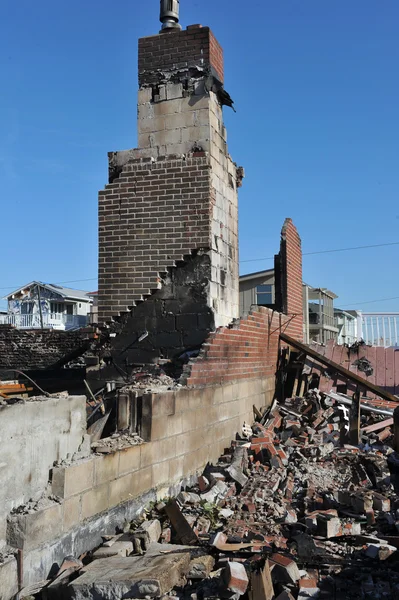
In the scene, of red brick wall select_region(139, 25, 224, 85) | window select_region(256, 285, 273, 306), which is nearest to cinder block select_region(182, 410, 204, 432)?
red brick wall select_region(139, 25, 224, 85)

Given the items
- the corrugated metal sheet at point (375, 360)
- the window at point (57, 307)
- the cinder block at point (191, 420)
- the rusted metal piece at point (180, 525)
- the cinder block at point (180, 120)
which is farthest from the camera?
the window at point (57, 307)

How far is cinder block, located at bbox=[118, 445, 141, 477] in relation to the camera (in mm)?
5250

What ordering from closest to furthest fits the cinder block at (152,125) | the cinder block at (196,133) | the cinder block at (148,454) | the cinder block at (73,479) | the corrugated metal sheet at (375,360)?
the cinder block at (73,479)
the cinder block at (148,454)
the cinder block at (196,133)
the cinder block at (152,125)
the corrugated metal sheet at (375,360)

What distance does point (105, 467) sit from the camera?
4977 mm

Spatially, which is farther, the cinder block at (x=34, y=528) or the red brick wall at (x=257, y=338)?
the red brick wall at (x=257, y=338)

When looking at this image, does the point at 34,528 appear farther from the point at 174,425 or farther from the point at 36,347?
the point at 36,347

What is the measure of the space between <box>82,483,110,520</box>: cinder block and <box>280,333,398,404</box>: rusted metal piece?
6.68 metres

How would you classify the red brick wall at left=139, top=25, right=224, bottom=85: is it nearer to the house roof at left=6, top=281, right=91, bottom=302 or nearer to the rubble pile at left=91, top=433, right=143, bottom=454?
the rubble pile at left=91, top=433, right=143, bottom=454

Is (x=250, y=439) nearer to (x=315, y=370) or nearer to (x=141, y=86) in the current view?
(x=315, y=370)

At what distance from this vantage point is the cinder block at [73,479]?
4.42 m

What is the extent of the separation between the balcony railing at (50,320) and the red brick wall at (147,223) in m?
28.4

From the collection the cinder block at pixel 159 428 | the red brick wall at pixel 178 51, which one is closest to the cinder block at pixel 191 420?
the cinder block at pixel 159 428

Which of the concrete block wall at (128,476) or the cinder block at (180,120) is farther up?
the cinder block at (180,120)

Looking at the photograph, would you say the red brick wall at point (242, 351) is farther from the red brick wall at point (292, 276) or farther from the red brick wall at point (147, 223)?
the red brick wall at point (147, 223)
